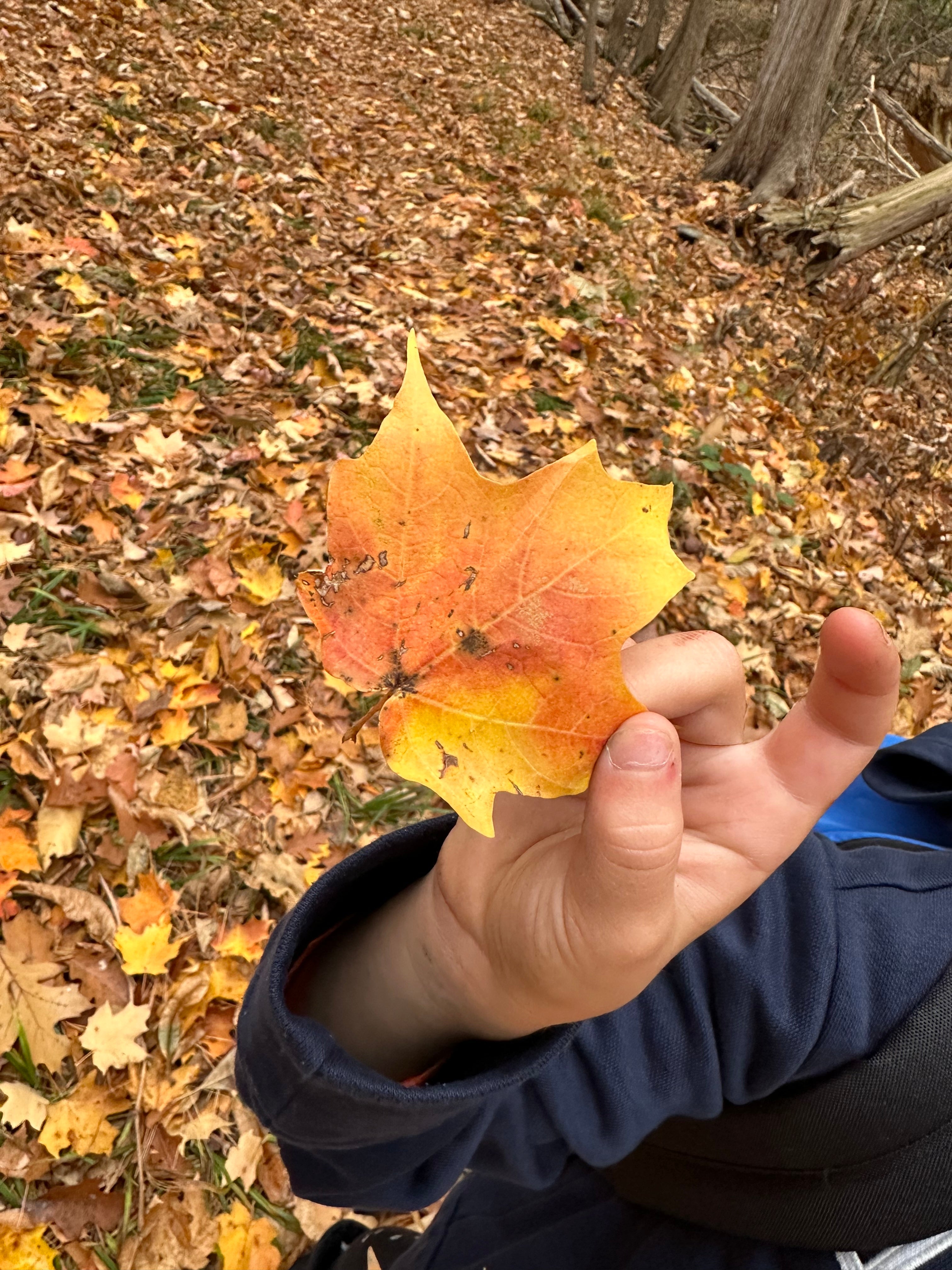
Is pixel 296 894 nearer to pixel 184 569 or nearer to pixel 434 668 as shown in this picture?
pixel 184 569

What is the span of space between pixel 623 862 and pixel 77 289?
332 cm

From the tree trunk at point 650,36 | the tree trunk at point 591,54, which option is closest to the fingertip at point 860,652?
the tree trunk at point 591,54

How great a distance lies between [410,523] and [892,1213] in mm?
1032

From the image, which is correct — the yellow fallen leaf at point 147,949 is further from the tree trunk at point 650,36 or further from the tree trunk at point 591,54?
the tree trunk at point 650,36

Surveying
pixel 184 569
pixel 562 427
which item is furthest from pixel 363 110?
pixel 184 569

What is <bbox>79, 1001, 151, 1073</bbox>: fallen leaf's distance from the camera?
168cm

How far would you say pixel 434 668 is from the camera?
2.61 feet

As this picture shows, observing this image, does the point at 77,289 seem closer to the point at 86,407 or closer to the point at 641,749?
the point at 86,407

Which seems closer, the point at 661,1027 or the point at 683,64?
the point at 661,1027

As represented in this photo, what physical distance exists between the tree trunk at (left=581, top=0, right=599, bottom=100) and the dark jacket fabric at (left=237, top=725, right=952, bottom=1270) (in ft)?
28.2

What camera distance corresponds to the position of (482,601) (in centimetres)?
78

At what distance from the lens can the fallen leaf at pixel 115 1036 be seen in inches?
66.1

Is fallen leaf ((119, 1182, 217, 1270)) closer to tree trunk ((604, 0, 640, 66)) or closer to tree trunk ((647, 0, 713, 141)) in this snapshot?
tree trunk ((647, 0, 713, 141))

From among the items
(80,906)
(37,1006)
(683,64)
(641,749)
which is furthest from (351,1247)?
(683,64)
